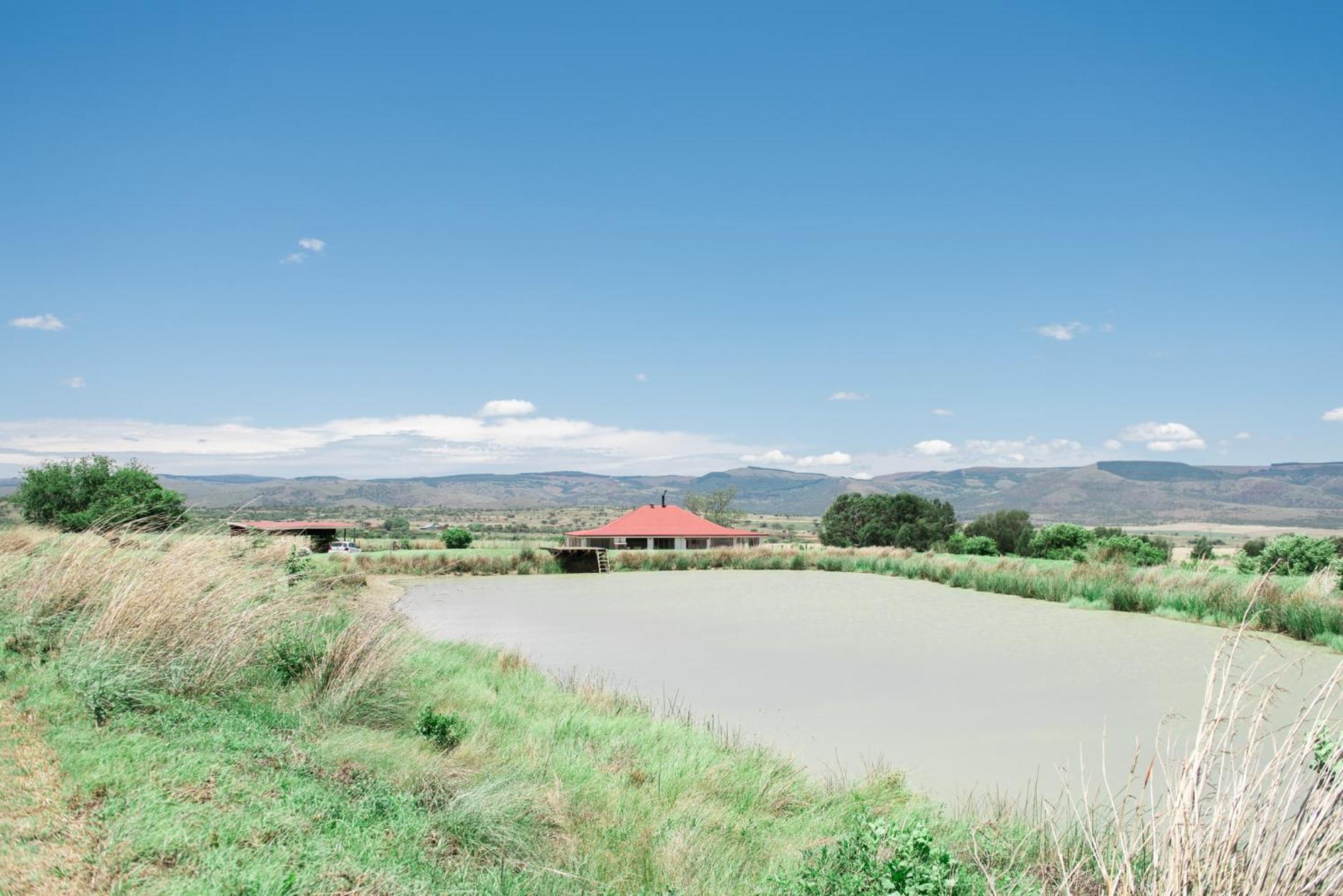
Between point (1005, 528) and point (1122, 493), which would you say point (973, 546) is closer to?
point (1005, 528)

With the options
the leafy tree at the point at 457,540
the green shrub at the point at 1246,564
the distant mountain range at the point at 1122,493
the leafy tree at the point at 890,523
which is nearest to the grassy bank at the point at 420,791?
the green shrub at the point at 1246,564

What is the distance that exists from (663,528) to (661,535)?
994 mm

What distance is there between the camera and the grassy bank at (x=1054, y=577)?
41.5ft

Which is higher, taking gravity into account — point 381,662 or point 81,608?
point 81,608

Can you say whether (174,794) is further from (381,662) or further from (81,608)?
(81,608)

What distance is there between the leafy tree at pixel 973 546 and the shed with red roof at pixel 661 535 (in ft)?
35.7

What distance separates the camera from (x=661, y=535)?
151ft

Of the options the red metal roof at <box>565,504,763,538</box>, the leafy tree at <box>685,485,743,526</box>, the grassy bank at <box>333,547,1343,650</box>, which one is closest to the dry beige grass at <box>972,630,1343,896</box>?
the grassy bank at <box>333,547,1343,650</box>

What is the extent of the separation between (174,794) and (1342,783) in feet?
13.7

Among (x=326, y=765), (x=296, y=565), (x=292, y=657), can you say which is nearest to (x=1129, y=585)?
(x=296, y=565)

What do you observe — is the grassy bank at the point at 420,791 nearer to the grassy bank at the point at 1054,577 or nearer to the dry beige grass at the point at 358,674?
the dry beige grass at the point at 358,674

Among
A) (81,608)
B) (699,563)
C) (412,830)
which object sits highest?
(81,608)

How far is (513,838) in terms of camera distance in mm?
3879

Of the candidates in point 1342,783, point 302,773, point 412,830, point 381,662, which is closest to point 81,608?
point 381,662
